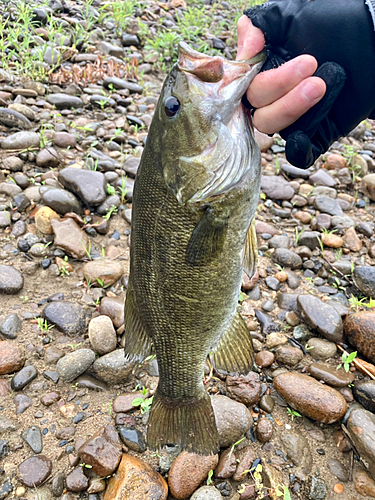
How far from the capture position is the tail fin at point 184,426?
7.15 feet

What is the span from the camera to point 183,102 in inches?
72.8

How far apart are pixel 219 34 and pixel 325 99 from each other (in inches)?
317

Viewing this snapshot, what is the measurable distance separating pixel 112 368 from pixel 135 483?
2.60 ft

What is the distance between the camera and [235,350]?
2.28 m

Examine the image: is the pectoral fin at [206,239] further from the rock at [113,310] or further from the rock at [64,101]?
the rock at [64,101]

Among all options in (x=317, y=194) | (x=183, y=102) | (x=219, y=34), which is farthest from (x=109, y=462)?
(x=219, y=34)

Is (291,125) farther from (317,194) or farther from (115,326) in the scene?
(317,194)

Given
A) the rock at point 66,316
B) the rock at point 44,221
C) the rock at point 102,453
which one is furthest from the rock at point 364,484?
the rock at point 44,221

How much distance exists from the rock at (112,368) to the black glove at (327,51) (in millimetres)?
1888

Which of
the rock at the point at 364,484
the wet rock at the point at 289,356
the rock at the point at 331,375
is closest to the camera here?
the rock at the point at 364,484

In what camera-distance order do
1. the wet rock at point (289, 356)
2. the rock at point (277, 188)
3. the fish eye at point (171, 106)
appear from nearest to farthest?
the fish eye at point (171, 106)
the wet rock at point (289, 356)
the rock at point (277, 188)

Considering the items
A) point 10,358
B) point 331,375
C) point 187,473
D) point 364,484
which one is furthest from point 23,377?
point 364,484

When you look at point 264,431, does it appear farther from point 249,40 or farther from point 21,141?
point 21,141

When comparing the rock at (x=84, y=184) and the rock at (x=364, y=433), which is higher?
the rock at (x=364, y=433)
